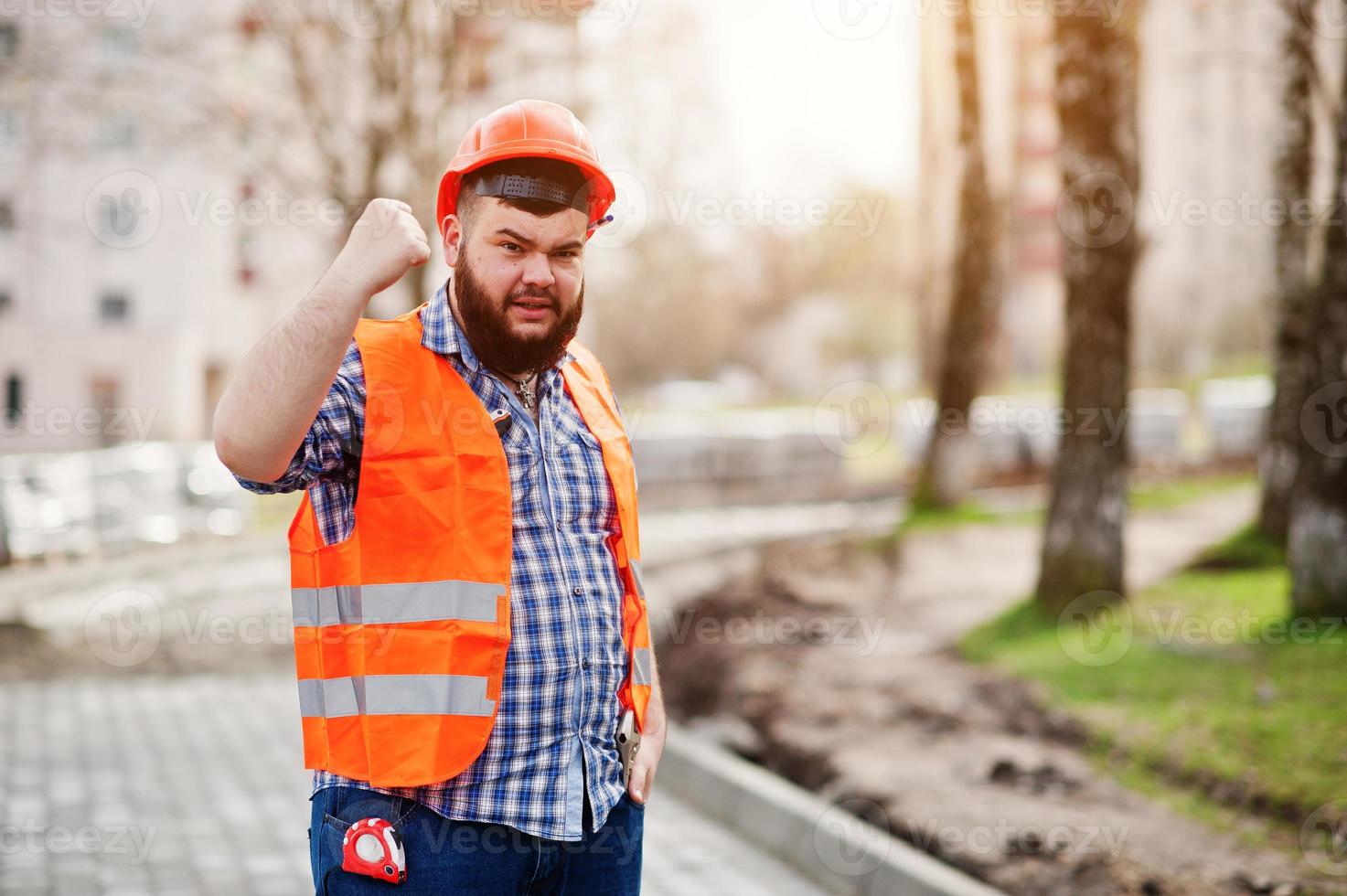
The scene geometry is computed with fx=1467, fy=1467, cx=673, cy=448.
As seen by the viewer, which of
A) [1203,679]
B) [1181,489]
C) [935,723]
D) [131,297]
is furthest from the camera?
[131,297]

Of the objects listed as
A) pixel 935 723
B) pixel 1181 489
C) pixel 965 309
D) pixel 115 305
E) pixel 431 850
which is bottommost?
pixel 935 723

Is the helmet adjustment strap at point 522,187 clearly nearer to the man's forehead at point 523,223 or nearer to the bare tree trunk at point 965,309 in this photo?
the man's forehead at point 523,223

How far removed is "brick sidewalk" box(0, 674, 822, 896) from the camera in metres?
6.10

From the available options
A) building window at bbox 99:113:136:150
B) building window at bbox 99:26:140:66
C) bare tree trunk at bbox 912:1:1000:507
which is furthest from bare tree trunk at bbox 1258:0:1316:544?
building window at bbox 99:113:136:150

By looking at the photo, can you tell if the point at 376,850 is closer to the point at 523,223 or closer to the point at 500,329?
the point at 500,329

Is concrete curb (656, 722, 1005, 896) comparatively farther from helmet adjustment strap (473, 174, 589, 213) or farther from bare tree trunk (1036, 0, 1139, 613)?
helmet adjustment strap (473, 174, 589, 213)

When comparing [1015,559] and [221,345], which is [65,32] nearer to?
[1015,559]

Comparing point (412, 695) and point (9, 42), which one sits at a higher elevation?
point (9, 42)

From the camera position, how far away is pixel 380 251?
2418 mm

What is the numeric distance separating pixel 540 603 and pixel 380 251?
2.38 ft

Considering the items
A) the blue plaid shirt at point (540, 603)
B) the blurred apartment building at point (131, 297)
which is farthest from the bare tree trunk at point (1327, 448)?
the blurred apartment building at point (131, 297)

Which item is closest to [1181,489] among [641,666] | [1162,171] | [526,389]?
[641,666]

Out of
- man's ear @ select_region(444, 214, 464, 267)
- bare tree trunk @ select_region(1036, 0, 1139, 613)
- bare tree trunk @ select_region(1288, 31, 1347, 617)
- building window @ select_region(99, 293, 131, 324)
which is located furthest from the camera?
building window @ select_region(99, 293, 131, 324)

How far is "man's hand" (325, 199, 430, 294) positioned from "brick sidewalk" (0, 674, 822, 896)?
421cm
